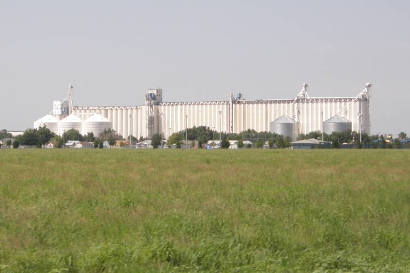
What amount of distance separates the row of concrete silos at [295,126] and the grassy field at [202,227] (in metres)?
159

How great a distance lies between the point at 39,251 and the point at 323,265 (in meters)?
4.18

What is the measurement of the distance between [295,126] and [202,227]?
176m

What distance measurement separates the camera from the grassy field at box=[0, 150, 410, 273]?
35.6 feet

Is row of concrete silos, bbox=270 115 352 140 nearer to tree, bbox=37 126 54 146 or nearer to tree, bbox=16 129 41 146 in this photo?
tree, bbox=37 126 54 146

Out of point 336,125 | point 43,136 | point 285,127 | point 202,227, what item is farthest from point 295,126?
point 202,227

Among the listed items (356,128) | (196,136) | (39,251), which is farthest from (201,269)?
(356,128)

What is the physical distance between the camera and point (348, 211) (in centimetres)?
1664

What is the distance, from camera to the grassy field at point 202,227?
10852 millimetres

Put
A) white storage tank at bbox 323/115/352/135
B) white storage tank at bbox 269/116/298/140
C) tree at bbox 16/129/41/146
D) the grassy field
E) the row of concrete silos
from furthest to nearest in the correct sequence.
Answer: white storage tank at bbox 269/116/298/140 < the row of concrete silos < white storage tank at bbox 323/115/352/135 < tree at bbox 16/129/41/146 < the grassy field

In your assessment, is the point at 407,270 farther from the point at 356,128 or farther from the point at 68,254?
the point at 356,128

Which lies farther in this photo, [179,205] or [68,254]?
[179,205]

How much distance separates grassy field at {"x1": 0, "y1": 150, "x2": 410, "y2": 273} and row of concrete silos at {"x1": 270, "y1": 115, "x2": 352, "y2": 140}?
159 metres

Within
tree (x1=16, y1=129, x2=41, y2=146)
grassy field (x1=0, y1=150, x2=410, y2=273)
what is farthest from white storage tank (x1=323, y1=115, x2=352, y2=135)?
grassy field (x1=0, y1=150, x2=410, y2=273)

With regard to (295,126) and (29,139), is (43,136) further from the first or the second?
(295,126)
